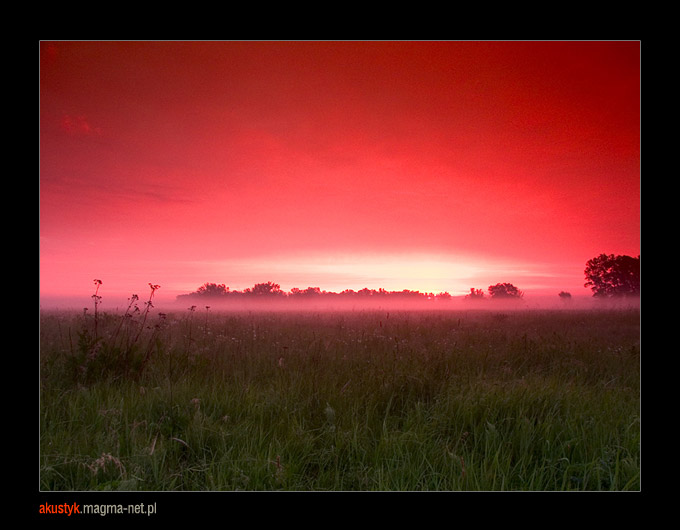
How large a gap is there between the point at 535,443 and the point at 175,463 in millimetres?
2948

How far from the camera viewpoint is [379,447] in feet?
9.20

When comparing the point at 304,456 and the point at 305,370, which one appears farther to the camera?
the point at 305,370

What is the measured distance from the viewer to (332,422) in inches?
127

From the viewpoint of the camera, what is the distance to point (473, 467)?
2561 millimetres

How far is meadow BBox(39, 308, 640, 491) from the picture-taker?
254 centimetres

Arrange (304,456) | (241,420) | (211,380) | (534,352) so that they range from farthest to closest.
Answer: (534,352) → (211,380) → (241,420) → (304,456)

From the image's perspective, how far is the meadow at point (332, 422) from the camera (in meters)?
2.54
